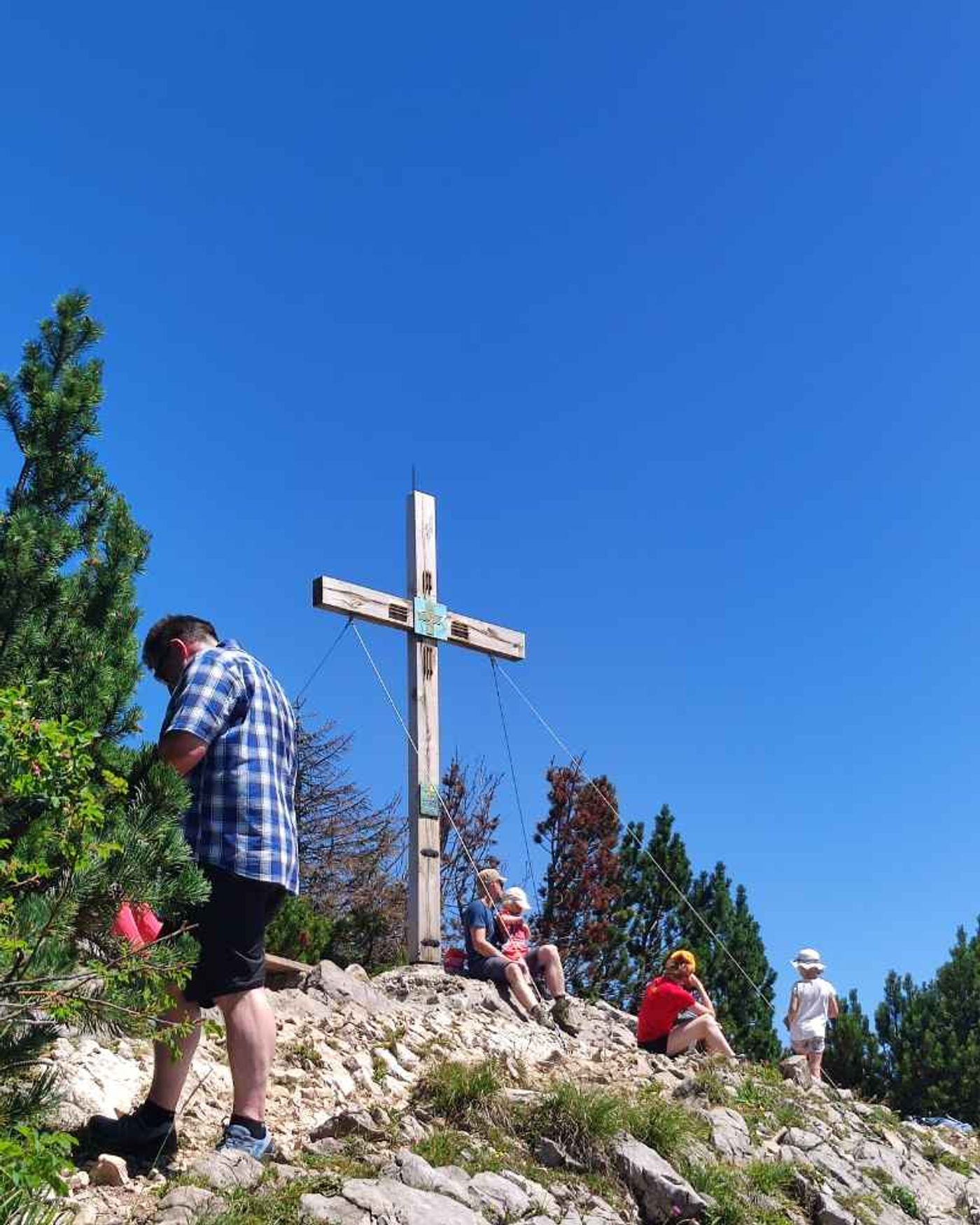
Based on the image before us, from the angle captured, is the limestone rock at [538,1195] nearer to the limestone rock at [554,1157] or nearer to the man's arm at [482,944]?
the limestone rock at [554,1157]

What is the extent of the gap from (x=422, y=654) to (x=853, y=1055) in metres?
9.26

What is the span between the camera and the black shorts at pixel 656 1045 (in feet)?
33.7

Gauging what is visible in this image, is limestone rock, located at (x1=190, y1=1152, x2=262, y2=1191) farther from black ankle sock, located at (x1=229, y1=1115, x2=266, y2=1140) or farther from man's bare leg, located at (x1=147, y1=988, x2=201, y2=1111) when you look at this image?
man's bare leg, located at (x1=147, y1=988, x2=201, y2=1111)

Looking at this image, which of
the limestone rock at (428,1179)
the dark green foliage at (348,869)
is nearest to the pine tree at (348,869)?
the dark green foliage at (348,869)

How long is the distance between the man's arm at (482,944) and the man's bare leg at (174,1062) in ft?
18.0

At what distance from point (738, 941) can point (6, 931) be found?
1457 centimetres

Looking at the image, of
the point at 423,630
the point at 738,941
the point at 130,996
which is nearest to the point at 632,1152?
the point at 130,996

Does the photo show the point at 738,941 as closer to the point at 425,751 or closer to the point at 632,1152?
the point at 425,751

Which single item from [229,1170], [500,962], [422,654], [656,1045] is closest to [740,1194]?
[229,1170]

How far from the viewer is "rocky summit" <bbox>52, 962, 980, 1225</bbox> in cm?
528

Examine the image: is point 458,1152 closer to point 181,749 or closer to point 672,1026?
point 181,749

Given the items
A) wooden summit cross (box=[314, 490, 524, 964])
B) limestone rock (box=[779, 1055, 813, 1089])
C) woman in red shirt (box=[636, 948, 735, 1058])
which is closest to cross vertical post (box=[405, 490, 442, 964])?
wooden summit cross (box=[314, 490, 524, 964])

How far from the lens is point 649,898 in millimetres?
17672

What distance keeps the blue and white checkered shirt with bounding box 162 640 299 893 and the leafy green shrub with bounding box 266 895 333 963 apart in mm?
6993
